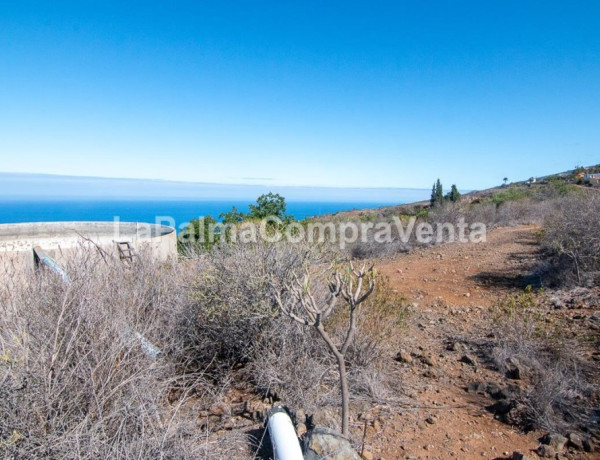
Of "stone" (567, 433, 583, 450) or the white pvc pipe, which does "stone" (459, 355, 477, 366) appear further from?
the white pvc pipe

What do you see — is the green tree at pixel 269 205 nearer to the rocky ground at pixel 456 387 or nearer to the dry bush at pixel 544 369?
the rocky ground at pixel 456 387

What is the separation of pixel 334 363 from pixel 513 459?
1541 mm

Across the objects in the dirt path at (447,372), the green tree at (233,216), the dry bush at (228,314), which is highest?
the green tree at (233,216)

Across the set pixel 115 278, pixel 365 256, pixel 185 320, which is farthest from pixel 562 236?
pixel 115 278

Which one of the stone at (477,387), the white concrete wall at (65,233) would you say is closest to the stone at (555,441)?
the stone at (477,387)

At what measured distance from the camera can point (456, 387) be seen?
3289 mm

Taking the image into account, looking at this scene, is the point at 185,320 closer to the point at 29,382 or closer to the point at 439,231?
the point at 29,382

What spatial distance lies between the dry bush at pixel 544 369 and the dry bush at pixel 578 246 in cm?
167

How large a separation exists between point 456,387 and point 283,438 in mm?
1906

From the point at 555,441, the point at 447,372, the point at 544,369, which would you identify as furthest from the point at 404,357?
the point at 555,441

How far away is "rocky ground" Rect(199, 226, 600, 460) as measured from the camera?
2480mm

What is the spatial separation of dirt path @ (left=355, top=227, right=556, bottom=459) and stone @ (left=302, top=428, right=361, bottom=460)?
1.44 ft

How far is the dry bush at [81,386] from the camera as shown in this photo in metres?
1.77

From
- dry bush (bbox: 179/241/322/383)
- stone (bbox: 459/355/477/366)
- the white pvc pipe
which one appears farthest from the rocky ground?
dry bush (bbox: 179/241/322/383)
